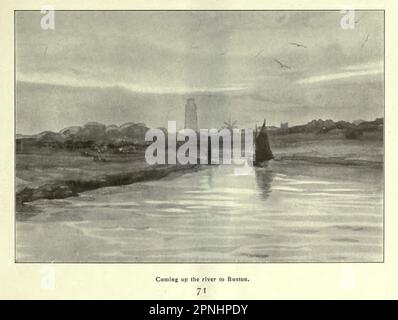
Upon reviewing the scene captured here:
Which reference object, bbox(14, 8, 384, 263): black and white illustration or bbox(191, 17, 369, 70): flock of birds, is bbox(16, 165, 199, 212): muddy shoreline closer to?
bbox(14, 8, 384, 263): black and white illustration

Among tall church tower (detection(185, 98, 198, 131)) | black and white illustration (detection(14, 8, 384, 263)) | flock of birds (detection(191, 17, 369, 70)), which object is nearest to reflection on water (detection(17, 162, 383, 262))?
black and white illustration (detection(14, 8, 384, 263))

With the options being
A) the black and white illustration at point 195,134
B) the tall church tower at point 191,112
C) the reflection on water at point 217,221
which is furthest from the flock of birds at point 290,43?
the reflection on water at point 217,221

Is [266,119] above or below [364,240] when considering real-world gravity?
above

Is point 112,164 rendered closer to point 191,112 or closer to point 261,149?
point 191,112

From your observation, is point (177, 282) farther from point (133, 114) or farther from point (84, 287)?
point (133, 114)

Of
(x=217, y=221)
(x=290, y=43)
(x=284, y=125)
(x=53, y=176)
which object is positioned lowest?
(x=217, y=221)

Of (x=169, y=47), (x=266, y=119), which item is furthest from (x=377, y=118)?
(x=169, y=47)

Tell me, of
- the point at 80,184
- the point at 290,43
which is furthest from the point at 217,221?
the point at 290,43
